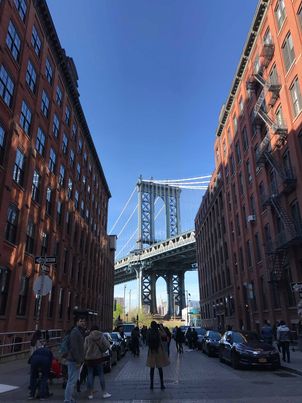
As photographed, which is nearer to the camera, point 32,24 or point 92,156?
point 32,24

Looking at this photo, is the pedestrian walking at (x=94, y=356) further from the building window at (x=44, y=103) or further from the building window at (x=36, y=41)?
the building window at (x=36, y=41)

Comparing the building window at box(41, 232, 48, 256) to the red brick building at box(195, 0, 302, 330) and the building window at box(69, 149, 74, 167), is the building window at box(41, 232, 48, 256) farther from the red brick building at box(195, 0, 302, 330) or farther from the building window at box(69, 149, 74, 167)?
the red brick building at box(195, 0, 302, 330)

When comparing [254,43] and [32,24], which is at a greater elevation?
[254,43]

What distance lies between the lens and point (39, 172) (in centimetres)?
2745

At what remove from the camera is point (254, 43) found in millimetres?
37875

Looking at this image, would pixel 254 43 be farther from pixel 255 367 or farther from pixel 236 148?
pixel 255 367

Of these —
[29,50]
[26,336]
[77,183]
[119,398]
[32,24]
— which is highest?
[32,24]

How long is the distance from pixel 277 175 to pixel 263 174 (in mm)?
4285

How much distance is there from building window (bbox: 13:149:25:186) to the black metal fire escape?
17917 millimetres

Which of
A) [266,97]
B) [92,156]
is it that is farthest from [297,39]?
[92,156]

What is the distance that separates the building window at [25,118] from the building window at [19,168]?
82.3 inches

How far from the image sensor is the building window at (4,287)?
20500 millimetres

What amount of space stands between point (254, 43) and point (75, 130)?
20.4 metres

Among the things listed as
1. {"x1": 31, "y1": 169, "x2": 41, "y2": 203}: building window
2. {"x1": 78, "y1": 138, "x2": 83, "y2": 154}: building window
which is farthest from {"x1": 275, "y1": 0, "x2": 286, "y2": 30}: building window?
{"x1": 78, "y1": 138, "x2": 83, "y2": 154}: building window
